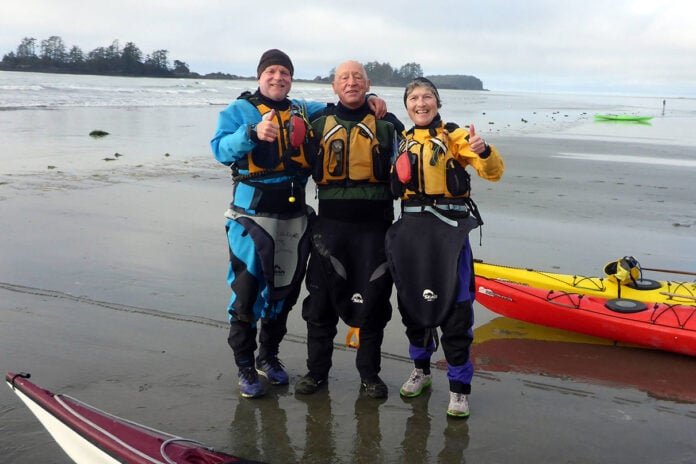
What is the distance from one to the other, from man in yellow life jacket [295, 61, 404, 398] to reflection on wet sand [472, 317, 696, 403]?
1358 mm

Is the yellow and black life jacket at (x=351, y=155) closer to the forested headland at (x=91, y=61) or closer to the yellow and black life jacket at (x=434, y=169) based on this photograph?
the yellow and black life jacket at (x=434, y=169)

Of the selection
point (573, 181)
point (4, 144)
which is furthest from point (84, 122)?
point (573, 181)

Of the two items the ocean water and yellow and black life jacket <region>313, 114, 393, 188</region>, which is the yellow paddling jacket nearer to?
yellow and black life jacket <region>313, 114, 393, 188</region>

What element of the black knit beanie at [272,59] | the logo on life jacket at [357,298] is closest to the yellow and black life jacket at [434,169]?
the logo on life jacket at [357,298]

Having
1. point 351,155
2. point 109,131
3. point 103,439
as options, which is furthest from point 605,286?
point 109,131

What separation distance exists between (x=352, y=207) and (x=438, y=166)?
1.94 ft

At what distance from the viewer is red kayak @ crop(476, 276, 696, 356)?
4.86 m

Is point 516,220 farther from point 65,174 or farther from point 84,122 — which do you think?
point 84,122

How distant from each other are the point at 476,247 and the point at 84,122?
61.9ft

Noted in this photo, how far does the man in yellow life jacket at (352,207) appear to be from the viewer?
3.82 metres

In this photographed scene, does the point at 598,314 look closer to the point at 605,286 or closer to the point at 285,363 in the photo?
the point at 605,286

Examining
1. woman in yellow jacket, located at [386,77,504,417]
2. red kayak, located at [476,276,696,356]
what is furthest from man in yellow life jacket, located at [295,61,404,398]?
red kayak, located at [476,276,696,356]

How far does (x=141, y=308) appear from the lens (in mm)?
5500

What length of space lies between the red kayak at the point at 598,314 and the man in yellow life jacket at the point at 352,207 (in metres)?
1.91
